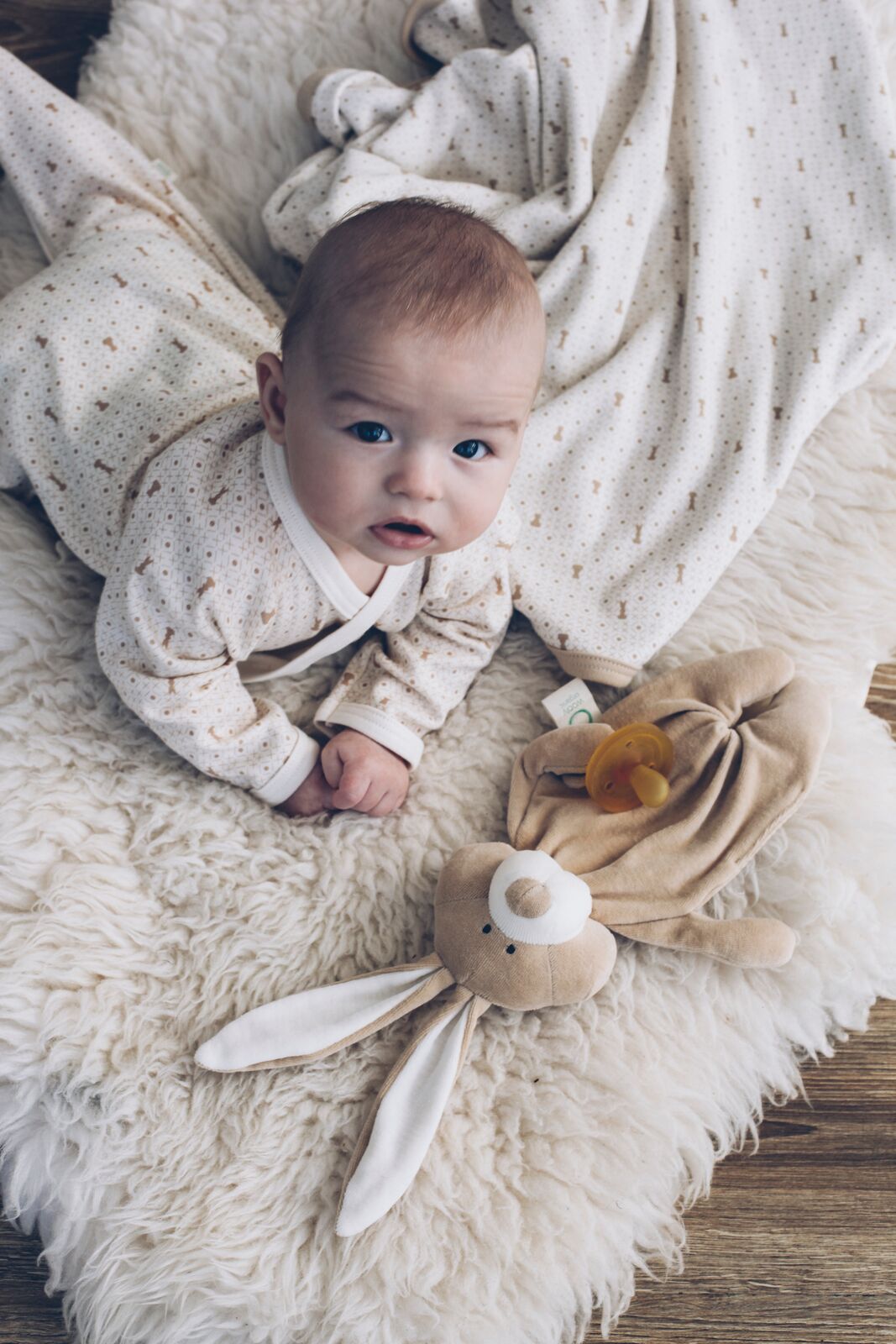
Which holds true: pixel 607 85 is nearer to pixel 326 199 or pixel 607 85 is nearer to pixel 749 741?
pixel 326 199

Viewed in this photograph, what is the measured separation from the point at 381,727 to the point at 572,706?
20cm

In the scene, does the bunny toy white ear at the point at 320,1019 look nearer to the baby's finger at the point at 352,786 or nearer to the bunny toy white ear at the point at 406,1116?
the bunny toy white ear at the point at 406,1116

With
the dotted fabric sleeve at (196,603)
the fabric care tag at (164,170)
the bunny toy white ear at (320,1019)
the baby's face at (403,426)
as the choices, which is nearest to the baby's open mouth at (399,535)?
the baby's face at (403,426)

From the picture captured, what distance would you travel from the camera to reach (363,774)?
3.27 ft

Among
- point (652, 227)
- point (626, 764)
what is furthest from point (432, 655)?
point (652, 227)

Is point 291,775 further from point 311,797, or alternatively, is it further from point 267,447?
point 267,447

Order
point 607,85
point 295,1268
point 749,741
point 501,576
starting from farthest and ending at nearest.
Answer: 1. point 607,85
2. point 501,576
3. point 749,741
4. point 295,1268

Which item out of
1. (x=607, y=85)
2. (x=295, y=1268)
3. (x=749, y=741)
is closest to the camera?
(x=295, y=1268)

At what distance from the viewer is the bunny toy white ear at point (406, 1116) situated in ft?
2.78

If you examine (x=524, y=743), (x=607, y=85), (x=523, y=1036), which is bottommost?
(x=523, y=1036)

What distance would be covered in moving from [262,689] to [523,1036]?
0.43 meters

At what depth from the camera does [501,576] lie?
1075 mm

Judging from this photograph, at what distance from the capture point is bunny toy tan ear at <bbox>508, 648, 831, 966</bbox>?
3.10 feet

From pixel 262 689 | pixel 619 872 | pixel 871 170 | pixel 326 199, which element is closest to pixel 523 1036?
pixel 619 872
